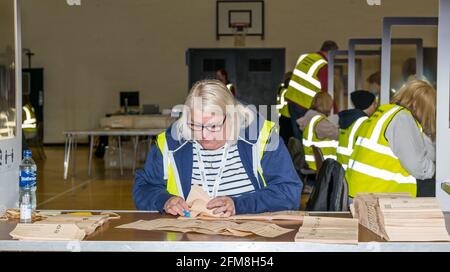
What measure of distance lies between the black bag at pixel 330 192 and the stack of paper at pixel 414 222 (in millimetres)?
791

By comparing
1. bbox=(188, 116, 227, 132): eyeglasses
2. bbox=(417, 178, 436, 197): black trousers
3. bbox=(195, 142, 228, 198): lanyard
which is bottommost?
bbox=(417, 178, 436, 197): black trousers

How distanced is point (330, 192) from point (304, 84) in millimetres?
5506

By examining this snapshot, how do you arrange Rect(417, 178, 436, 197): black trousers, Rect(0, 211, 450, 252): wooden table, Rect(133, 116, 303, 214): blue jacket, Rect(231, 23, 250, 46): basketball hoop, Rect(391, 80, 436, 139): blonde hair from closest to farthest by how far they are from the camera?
Rect(0, 211, 450, 252): wooden table, Rect(133, 116, 303, 214): blue jacket, Rect(391, 80, 436, 139): blonde hair, Rect(417, 178, 436, 197): black trousers, Rect(231, 23, 250, 46): basketball hoop

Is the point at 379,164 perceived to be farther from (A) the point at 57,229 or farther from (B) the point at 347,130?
(A) the point at 57,229

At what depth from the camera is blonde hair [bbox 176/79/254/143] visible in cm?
293

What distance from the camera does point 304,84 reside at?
28.2 feet

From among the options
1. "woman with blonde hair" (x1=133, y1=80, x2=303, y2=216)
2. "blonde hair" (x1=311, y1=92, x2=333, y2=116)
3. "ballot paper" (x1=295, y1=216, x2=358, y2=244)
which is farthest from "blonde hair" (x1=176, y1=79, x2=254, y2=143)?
"blonde hair" (x1=311, y1=92, x2=333, y2=116)

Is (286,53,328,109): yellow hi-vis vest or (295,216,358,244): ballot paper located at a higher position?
(286,53,328,109): yellow hi-vis vest

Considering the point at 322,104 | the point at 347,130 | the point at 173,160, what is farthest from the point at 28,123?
the point at 173,160

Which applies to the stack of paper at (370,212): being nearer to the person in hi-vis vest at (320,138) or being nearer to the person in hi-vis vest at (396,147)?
the person in hi-vis vest at (396,147)

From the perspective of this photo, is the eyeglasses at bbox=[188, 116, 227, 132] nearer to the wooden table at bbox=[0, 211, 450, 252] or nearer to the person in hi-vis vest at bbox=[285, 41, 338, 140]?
the wooden table at bbox=[0, 211, 450, 252]

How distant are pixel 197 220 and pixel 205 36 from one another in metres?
14.3

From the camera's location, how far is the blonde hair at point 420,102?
4379mm

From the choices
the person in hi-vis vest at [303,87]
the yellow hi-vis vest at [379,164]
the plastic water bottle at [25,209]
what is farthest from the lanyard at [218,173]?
the person in hi-vis vest at [303,87]
